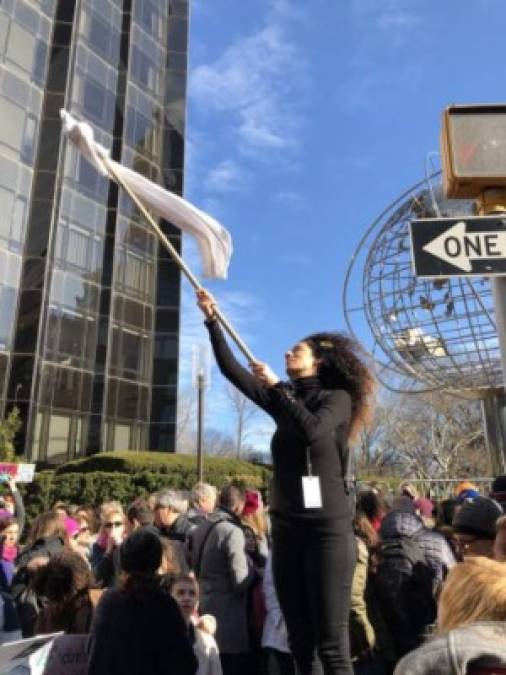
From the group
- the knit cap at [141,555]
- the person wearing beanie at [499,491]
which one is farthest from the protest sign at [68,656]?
the person wearing beanie at [499,491]

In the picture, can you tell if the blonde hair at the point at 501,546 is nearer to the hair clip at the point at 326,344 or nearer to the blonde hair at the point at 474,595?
the hair clip at the point at 326,344

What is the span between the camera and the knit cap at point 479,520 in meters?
3.68

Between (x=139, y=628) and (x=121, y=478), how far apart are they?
14.3 metres

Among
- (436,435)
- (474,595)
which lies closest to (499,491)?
(474,595)

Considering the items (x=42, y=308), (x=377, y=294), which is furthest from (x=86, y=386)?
(x=377, y=294)

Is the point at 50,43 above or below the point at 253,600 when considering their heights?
above

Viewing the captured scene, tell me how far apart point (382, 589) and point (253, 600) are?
1.00 metres

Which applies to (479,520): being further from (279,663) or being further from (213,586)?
(213,586)

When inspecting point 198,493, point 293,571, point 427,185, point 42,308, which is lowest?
point 293,571

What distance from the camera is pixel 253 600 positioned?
4.63m

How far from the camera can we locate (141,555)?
10.5 ft

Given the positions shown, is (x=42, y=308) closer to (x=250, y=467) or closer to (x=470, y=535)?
(x=250, y=467)

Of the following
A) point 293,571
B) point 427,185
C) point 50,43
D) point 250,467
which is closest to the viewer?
point 293,571

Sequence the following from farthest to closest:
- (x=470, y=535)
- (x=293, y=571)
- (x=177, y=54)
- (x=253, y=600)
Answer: (x=177, y=54)
(x=253, y=600)
(x=470, y=535)
(x=293, y=571)
